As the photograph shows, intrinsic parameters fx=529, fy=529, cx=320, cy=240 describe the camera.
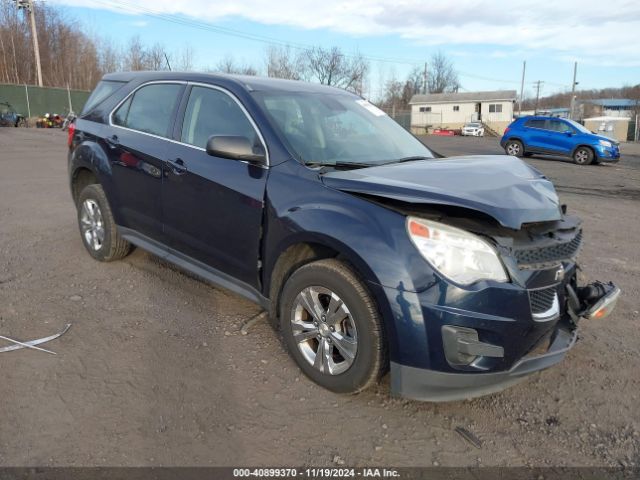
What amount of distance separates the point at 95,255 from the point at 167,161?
1857mm

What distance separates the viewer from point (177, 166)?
3963mm

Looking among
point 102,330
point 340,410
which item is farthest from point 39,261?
point 340,410

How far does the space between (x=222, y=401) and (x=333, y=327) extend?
2.50ft

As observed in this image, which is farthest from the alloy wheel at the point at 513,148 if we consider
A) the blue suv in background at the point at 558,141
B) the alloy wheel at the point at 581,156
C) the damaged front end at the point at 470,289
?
the damaged front end at the point at 470,289

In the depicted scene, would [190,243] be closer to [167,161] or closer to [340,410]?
[167,161]

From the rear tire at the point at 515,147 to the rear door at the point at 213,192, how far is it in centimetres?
1868

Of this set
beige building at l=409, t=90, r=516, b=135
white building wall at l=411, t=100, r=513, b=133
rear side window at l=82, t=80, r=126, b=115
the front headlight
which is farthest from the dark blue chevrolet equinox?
beige building at l=409, t=90, r=516, b=135

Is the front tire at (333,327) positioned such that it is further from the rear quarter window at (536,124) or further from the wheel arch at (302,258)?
the rear quarter window at (536,124)

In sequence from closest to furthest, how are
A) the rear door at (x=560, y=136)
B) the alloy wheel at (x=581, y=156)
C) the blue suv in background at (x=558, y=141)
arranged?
the blue suv in background at (x=558, y=141) < the alloy wheel at (x=581, y=156) < the rear door at (x=560, y=136)

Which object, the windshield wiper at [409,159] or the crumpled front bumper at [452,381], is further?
the windshield wiper at [409,159]

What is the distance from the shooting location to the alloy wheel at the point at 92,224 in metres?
5.15

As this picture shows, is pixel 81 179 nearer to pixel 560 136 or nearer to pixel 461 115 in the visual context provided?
pixel 560 136

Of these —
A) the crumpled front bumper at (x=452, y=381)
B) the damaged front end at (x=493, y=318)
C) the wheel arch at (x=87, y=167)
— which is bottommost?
the crumpled front bumper at (x=452, y=381)

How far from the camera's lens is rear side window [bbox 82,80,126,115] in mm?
5109
